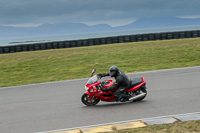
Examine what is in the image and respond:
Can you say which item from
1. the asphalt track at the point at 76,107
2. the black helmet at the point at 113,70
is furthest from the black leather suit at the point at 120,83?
the asphalt track at the point at 76,107

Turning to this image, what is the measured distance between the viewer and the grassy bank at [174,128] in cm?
564

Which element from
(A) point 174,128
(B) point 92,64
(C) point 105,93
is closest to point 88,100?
(C) point 105,93

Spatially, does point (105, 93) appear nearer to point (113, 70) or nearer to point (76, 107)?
point (113, 70)

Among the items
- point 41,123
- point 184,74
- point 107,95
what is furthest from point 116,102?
point 184,74

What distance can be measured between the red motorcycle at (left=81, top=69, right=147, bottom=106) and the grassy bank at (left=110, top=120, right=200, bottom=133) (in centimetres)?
242

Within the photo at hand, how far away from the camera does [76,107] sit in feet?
27.7

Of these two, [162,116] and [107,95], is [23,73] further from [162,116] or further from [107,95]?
[162,116]

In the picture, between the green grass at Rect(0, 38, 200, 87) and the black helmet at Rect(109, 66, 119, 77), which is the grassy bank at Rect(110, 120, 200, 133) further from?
the green grass at Rect(0, 38, 200, 87)

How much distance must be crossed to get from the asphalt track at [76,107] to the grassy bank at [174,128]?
1.01m

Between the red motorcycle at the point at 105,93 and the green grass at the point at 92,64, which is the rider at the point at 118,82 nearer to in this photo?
the red motorcycle at the point at 105,93

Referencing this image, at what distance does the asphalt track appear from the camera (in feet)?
23.0

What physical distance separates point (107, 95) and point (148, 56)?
13.6m

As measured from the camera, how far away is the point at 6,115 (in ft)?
26.4

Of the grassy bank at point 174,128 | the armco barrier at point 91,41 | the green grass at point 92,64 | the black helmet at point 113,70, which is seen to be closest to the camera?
the grassy bank at point 174,128
